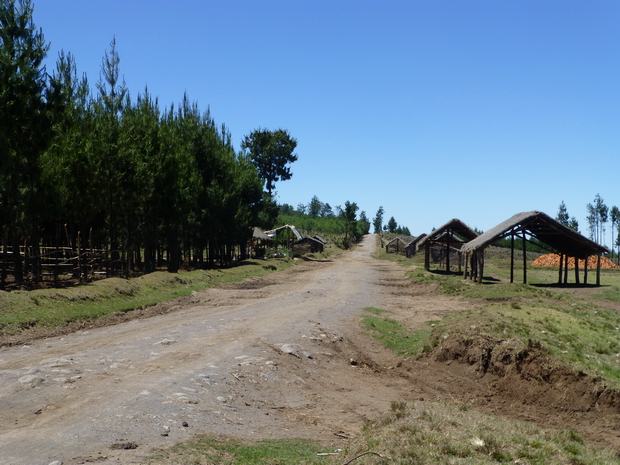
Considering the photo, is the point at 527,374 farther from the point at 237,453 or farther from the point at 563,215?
the point at 563,215

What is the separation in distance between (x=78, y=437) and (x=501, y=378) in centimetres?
826

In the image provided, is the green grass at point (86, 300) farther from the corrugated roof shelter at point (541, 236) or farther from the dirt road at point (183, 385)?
the corrugated roof shelter at point (541, 236)

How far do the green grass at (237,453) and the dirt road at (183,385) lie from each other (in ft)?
1.06

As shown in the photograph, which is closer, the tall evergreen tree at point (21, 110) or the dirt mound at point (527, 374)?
the dirt mound at point (527, 374)

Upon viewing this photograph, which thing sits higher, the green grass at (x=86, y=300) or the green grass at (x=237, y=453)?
the green grass at (x=86, y=300)

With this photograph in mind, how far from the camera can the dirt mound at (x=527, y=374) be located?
32.4ft

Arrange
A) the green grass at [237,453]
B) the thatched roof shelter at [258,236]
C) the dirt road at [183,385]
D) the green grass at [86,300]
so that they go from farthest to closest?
1. the thatched roof shelter at [258,236]
2. the green grass at [86,300]
3. the dirt road at [183,385]
4. the green grass at [237,453]

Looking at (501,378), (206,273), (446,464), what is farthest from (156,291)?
(446,464)

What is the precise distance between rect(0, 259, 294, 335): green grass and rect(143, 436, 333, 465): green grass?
9.61 metres

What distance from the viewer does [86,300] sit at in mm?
19344

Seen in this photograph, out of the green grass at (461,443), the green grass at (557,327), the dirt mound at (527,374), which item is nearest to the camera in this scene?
the green grass at (461,443)

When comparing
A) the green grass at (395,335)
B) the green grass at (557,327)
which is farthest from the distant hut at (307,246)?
the green grass at (395,335)

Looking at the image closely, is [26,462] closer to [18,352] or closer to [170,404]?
[170,404]

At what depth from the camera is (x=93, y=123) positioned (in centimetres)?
2873
